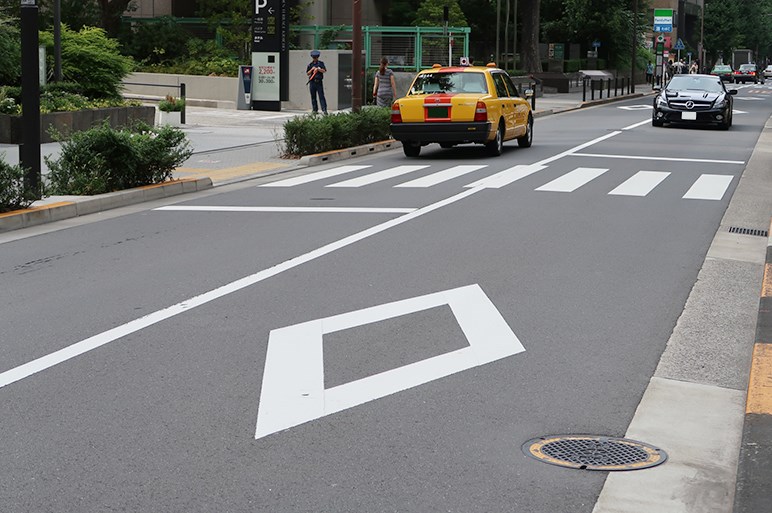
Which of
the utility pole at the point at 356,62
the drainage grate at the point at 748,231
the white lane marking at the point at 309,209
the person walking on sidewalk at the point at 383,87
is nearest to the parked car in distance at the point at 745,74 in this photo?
the person walking on sidewalk at the point at 383,87

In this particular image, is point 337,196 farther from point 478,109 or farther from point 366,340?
point 366,340

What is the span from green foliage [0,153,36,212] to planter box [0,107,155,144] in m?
7.42

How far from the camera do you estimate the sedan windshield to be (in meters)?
33.1

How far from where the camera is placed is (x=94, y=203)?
48.5ft

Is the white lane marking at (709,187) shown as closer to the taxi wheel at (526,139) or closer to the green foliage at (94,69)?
the taxi wheel at (526,139)

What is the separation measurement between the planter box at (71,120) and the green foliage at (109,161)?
466cm

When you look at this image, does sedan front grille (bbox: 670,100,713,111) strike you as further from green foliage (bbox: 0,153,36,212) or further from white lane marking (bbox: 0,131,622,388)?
green foliage (bbox: 0,153,36,212)

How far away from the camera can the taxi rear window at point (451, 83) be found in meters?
23.2

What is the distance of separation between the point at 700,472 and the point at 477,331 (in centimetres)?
286

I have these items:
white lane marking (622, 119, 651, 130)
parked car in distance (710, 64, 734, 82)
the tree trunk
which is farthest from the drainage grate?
parked car in distance (710, 64, 734, 82)

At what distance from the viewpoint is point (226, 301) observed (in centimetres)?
911

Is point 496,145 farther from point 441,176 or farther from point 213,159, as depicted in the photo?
point 213,159

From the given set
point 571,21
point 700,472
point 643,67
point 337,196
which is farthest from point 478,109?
point 643,67

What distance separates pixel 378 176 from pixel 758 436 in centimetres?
1374
